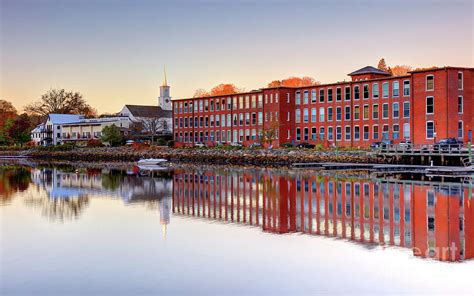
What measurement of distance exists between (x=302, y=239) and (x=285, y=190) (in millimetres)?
16433

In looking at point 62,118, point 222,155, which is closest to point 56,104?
point 62,118

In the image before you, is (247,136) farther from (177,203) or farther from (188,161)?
(177,203)

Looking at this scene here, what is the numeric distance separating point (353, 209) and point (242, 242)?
9147 mm

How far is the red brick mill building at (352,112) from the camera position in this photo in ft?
200

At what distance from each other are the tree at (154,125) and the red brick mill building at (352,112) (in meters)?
20.5

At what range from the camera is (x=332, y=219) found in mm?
24031

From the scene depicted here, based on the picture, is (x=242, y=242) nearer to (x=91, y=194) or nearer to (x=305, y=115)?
(x=91, y=194)

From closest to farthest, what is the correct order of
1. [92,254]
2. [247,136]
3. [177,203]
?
[92,254] → [177,203] → [247,136]

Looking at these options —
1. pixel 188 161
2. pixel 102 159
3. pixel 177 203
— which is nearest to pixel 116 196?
pixel 177 203

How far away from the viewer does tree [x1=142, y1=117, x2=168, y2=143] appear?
11613 cm

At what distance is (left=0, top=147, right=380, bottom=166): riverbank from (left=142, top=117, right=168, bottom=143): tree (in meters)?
12.7

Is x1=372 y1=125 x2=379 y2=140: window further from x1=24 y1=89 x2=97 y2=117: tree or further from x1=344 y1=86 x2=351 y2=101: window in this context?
x1=24 y1=89 x2=97 y2=117: tree

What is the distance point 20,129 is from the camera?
133125 millimetres

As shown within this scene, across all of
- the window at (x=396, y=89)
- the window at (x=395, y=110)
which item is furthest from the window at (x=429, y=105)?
the window at (x=396, y=89)
